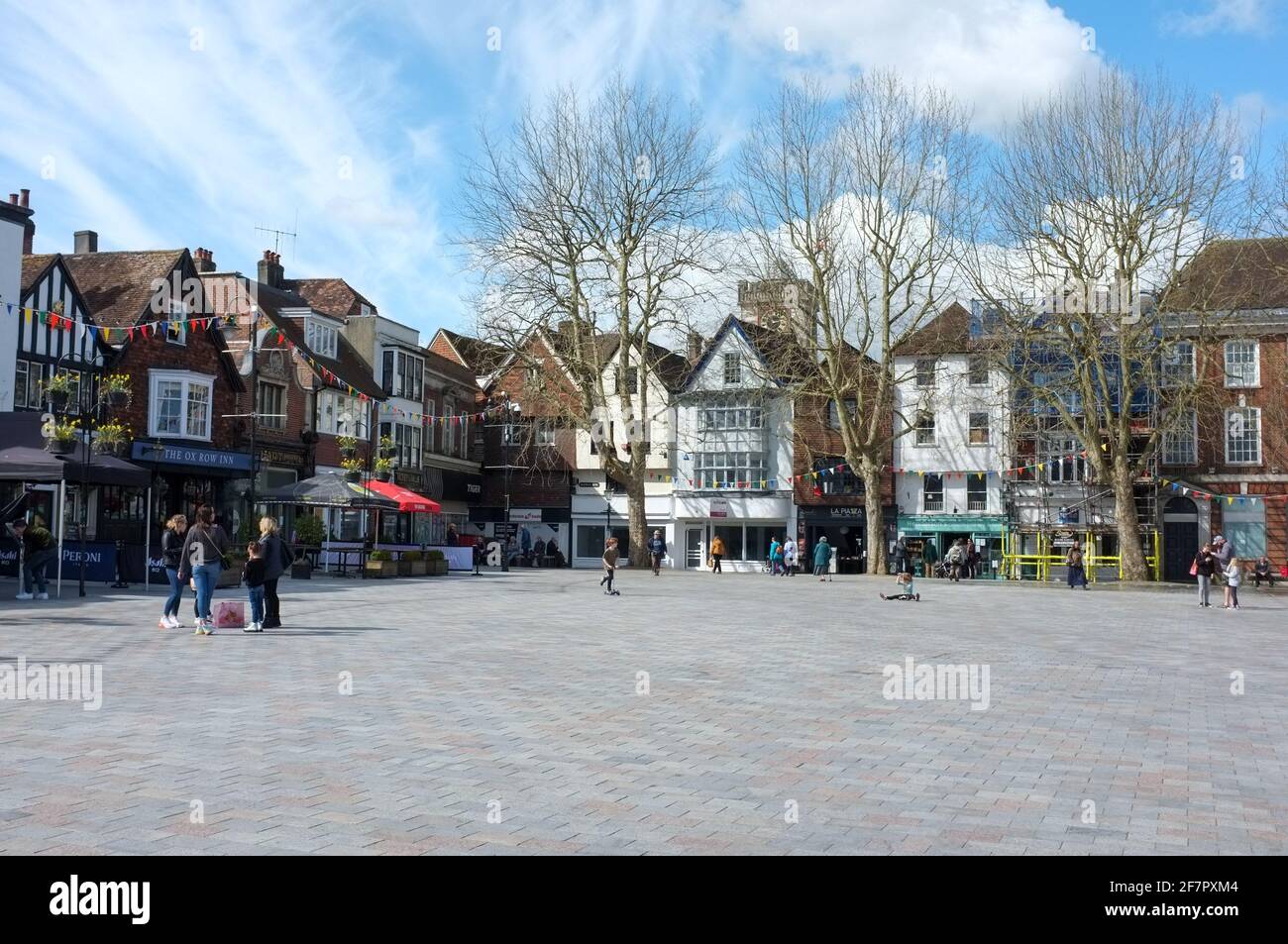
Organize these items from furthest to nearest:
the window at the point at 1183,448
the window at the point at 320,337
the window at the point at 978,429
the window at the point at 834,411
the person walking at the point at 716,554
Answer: the window at the point at 834,411
the person walking at the point at 716,554
the window at the point at 978,429
the window at the point at 320,337
the window at the point at 1183,448

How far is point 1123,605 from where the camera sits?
2908cm

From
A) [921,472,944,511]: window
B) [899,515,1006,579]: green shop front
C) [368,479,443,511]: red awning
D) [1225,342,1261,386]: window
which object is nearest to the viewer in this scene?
[368,479,443,511]: red awning

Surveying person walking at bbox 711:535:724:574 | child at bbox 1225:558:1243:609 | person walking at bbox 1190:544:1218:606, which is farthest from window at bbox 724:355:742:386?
child at bbox 1225:558:1243:609

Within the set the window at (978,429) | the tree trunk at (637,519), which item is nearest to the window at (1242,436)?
the window at (978,429)

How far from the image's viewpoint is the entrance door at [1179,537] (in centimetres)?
4828

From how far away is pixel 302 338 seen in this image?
→ 1882 inches

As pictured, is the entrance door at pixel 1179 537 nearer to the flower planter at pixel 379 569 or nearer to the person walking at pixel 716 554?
the person walking at pixel 716 554

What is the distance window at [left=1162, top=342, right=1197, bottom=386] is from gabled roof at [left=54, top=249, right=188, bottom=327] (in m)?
33.8

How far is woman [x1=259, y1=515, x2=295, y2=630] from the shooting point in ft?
56.4

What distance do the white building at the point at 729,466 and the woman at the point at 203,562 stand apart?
130 feet

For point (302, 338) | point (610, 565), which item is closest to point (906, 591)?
point (610, 565)

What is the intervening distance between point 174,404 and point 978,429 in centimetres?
3419

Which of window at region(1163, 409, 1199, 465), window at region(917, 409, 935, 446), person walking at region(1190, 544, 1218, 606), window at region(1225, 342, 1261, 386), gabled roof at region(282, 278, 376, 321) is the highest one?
gabled roof at region(282, 278, 376, 321)

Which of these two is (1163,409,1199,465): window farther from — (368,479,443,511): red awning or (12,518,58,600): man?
(12,518,58,600): man
